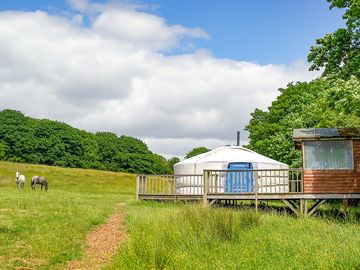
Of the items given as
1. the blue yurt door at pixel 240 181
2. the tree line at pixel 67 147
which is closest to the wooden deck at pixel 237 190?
the blue yurt door at pixel 240 181

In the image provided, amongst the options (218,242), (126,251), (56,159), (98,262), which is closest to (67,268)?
(98,262)

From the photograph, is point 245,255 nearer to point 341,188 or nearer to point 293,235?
point 293,235

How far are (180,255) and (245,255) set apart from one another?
1234 millimetres

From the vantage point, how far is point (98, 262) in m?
7.99

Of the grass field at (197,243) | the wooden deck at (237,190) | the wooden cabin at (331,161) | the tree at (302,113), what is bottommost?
the grass field at (197,243)

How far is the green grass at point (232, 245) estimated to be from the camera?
677 centimetres

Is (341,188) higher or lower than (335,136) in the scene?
lower

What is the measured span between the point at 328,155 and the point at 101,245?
10.3 meters

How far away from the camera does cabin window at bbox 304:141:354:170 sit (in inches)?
652

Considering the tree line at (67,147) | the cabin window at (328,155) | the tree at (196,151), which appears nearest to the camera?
the cabin window at (328,155)

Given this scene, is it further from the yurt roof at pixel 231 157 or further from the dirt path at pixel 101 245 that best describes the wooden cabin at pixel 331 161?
the dirt path at pixel 101 245

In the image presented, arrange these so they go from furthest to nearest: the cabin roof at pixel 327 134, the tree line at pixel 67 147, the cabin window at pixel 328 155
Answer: the tree line at pixel 67 147 → the cabin window at pixel 328 155 → the cabin roof at pixel 327 134

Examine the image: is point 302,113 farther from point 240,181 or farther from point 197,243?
point 197,243

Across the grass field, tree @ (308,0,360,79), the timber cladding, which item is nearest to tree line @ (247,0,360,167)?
tree @ (308,0,360,79)
